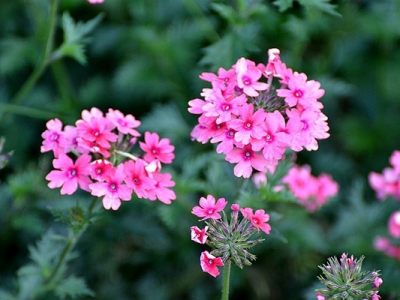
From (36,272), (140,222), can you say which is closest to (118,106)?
(140,222)

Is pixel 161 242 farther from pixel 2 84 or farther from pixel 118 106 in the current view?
pixel 2 84

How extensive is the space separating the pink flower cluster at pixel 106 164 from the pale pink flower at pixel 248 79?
40 cm

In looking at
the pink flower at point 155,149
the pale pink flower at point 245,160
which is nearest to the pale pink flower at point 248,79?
the pale pink flower at point 245,160

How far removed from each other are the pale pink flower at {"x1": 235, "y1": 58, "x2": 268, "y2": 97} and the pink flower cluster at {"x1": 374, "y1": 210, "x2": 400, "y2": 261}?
4.54 ft

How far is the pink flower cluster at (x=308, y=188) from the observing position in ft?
11.0

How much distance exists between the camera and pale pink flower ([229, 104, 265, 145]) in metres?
2.16

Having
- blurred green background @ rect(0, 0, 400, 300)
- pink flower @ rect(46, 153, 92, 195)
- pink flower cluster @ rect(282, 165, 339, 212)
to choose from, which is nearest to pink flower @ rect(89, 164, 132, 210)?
pink flower @ rect(46, 153, 92, 195)

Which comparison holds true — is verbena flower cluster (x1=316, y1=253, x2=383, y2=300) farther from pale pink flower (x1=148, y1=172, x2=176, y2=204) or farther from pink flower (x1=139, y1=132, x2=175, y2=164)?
pink flower (x1=139, y1=132, x2=175, y2=164)

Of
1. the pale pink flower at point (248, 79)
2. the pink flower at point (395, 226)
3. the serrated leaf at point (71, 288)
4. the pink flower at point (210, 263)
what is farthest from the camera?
the pink flower at point (395, 226)

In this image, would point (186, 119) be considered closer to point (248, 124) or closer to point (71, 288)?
point (71, 288)

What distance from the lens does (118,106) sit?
14.4 feet

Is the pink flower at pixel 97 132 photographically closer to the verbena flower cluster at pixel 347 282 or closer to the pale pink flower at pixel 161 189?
the pale pink flower at pixel 161 189

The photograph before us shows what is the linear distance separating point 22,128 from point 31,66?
66 centimetres

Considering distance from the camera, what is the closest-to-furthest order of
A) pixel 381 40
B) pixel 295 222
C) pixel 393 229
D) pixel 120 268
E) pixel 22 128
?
pixel 393 229 → pixel 295 222 → pixel 120 268 → pixel 22 128 → pixel 381 40
